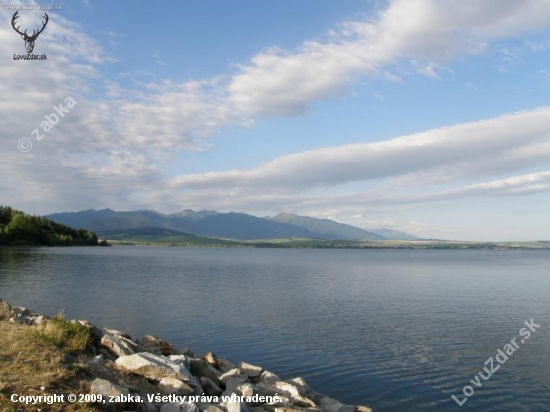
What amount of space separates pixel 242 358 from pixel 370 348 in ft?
37.6

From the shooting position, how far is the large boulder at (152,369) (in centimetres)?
1750

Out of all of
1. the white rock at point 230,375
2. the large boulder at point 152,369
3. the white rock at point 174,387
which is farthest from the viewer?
the white rock at point 230,375

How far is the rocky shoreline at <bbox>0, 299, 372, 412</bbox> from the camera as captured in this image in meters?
14.5

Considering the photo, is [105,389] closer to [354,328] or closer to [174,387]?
[174,387]

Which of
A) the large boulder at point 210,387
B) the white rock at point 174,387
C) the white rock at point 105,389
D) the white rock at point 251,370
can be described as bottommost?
the white rock at point 251,370

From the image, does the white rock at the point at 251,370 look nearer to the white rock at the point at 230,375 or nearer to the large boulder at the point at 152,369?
the white rock at the point at 230,375

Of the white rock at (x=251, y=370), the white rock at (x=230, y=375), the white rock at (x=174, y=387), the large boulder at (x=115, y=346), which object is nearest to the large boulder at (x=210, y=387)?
the white rock at (x=230, y=375)

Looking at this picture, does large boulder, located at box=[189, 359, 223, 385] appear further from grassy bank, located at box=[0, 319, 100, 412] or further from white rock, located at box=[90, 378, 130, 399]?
white rock, located at box=[90, 378, 130, 399]

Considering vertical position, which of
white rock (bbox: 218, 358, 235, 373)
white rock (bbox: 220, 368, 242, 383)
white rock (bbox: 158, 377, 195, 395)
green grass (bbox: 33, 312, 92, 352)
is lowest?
white rock (bbox: 218, 358, 235, 373)

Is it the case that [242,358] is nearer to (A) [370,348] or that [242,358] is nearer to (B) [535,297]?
(A) [370,348]

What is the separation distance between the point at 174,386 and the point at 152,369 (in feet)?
4.25

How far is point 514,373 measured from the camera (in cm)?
3100

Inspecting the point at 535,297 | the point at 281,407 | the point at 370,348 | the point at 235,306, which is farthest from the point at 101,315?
the point at 535,297

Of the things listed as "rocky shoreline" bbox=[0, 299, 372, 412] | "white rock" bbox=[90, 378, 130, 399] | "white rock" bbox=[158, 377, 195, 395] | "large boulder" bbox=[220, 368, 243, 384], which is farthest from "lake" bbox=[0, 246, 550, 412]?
"white rock" bbox=[90, 378, 130, 399]
